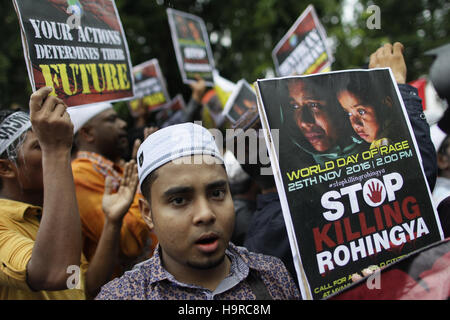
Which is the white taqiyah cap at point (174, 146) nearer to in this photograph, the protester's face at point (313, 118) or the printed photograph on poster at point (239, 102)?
the protester's face at point (313, 118)

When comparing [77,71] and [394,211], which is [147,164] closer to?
[77,71]

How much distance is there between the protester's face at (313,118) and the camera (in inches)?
59.8

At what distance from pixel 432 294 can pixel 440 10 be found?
11.5m

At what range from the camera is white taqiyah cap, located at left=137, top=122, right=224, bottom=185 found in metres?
1.49

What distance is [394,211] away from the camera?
157 cm

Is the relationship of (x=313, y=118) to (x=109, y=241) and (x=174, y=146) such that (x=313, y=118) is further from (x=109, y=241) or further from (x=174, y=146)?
(x=109, y=241)

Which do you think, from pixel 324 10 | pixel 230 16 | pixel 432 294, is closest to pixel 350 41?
pixel 324 10

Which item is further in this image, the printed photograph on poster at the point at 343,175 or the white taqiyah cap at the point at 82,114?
the white taqiyah cap at the point at 82,114

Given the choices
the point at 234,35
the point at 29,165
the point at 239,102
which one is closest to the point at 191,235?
the point at 29,165

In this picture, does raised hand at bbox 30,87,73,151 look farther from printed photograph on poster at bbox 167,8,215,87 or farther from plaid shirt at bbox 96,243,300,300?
printed photograph on poster at bbox 167,8,215,87

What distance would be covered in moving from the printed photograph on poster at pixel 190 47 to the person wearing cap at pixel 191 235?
2916mm

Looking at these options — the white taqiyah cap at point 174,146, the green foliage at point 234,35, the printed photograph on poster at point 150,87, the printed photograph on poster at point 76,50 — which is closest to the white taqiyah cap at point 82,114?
the printed photograph on poster at point 76,50

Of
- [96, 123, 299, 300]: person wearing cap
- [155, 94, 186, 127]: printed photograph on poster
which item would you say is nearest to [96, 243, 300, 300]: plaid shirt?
[96, 123, 299, 300]: person wearing cap

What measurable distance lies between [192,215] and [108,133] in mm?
2090
